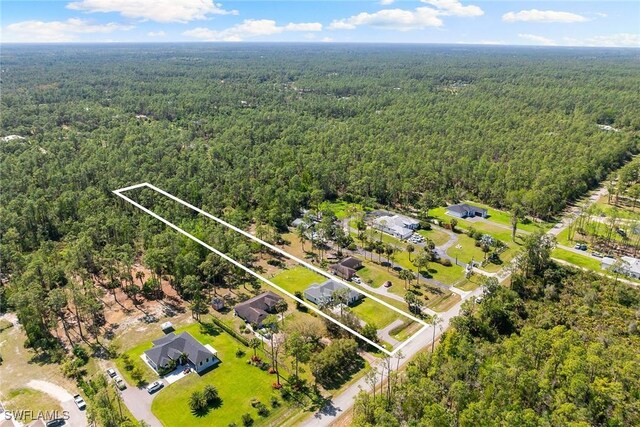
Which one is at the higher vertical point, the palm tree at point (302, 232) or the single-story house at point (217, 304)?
the palm tree at point (302, 232)

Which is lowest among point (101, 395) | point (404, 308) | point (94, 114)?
point (404, 308)

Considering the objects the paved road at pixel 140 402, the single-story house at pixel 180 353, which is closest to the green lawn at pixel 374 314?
the single-story house at pixel 180 353

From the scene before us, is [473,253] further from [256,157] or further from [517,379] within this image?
[256,157]

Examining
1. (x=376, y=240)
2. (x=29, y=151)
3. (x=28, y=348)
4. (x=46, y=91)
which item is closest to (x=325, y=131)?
(x=376, y=240)

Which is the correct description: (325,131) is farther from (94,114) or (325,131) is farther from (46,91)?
(46,91)

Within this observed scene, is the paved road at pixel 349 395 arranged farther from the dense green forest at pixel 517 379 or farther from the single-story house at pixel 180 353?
the single-story house at pixel 180 353

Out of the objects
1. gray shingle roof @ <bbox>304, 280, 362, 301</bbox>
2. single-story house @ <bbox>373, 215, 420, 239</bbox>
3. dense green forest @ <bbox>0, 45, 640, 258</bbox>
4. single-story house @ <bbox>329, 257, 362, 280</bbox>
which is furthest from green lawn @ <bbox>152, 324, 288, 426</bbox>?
→ single-story house @ <bbox>373, 215, 420, 239</bbox>
